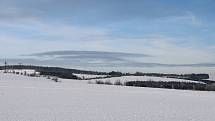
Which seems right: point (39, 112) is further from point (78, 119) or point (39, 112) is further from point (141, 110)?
point (141, 110)

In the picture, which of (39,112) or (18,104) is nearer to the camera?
(39,112)

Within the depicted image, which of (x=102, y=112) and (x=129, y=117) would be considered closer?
(x=129, y=117)

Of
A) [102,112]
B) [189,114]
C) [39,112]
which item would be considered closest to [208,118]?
[189,114]

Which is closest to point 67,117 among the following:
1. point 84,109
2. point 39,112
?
point 39,112

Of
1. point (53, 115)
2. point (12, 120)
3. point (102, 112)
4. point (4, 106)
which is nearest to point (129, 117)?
point (102, 112)

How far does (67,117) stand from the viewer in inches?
663

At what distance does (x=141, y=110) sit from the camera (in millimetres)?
20547

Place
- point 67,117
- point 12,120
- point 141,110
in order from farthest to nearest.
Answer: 1. point 141,110
2. point 67,117
3. point 12,120

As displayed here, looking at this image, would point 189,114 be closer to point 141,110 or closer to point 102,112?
point 141,110

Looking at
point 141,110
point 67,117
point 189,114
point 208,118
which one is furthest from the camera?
point 141,110

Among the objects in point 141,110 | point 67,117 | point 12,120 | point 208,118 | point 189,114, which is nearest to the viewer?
point 12,120

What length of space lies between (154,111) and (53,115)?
519 cm

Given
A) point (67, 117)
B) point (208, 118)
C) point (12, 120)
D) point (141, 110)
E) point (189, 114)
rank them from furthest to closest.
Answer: point (141, 110), point (189, 114), point (208, 118), point (67, 117), point (12, 120)

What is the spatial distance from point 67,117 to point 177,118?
4.45 meters
